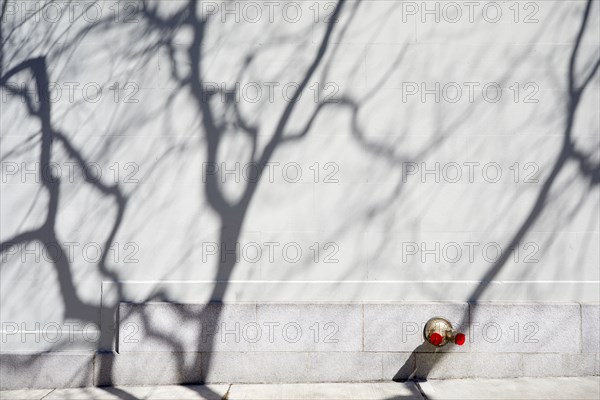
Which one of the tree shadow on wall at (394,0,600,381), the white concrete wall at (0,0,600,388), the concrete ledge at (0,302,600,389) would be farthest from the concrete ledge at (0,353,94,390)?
the tree shadow on wall at (394,0,600,381)

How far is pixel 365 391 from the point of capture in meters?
5.06

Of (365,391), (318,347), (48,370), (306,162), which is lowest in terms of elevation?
(48,370)

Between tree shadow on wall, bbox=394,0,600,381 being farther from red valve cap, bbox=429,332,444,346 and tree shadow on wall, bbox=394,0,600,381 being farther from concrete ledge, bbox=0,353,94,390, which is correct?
concrete ledge, bbox=0,353,94,390

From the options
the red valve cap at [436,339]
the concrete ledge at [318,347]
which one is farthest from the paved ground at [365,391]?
the red valve cap at [436,339]

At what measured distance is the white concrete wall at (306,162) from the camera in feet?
17.8

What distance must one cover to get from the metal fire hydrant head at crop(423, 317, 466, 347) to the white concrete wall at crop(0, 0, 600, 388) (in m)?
0.32

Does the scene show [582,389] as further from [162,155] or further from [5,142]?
[5,142]

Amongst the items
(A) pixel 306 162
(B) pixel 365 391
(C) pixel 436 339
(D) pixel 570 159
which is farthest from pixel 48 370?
(D) pixel 570 159

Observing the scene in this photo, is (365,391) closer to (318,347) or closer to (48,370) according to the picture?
(318,347)

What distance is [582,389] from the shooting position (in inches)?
197

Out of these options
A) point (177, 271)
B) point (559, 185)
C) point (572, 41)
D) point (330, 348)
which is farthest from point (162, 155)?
point (572, 41)

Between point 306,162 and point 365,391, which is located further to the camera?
point 306,162

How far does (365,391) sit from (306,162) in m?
2.66

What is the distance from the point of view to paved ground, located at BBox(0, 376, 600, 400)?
493 cm
